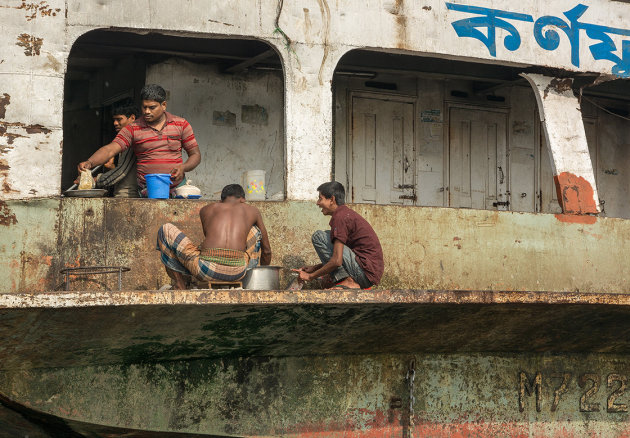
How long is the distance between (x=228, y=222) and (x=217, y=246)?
196mm

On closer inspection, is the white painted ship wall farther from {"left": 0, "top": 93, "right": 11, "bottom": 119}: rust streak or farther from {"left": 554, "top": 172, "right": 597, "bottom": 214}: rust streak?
{"left": 554, "top": 172, "right": 597, "bottom": 214}: rust streak

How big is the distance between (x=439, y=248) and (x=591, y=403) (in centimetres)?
176

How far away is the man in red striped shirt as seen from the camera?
7.34 meters

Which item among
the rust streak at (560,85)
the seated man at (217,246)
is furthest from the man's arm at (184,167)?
the rust streak at (560,85)

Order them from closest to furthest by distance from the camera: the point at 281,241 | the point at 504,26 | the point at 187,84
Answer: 1. the point at 281,241
2. the point at 504,26
3. the point at 187,84

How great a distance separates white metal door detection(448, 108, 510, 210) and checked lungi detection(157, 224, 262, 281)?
4638 mm

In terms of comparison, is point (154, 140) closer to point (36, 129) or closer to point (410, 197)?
point (36, 129)

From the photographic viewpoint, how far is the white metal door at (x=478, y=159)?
10656 mm

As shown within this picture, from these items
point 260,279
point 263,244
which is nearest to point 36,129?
point 263,244

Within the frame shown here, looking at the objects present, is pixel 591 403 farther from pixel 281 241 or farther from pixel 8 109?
pixel 8 109

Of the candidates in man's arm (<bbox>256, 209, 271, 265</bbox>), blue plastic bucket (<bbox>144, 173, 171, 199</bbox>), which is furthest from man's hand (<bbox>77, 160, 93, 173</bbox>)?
man's arm (<bbox>256, 209, 271, 265</bbox>)

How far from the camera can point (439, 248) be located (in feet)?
25.7

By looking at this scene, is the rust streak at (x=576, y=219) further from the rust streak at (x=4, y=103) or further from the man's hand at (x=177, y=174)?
the rust streak at (x=4, y=103)

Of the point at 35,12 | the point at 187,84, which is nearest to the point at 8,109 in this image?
the point at 35,12
